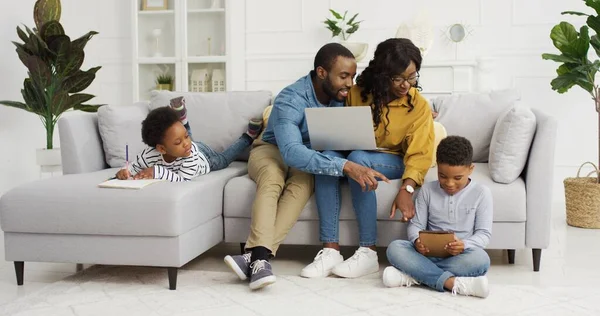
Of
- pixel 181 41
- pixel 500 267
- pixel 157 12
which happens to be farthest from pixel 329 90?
pixel 157 12

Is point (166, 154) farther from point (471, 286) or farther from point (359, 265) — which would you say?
point (471, 286)

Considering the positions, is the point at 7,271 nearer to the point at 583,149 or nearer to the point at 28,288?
the point at 28,288

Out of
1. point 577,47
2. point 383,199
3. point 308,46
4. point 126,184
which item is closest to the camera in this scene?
point 126,184

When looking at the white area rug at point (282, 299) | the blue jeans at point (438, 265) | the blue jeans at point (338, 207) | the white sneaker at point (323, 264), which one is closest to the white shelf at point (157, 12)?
the blue jeans at point (338, 207)

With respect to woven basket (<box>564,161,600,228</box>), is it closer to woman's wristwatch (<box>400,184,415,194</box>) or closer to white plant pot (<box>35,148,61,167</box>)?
woman's wristwatch (<box>400,184,415,194</box>)

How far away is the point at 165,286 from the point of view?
274cm

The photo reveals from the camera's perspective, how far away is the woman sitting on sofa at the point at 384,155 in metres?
2.86

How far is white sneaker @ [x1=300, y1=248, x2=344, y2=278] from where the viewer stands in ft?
9.30

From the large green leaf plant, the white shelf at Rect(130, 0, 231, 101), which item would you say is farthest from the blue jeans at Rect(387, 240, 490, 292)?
the white shelf at Rect(130, 0, 231, 101)

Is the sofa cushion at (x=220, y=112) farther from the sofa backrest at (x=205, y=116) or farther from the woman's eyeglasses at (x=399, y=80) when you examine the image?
the woman's eyeglasses at (x=399, y=80)

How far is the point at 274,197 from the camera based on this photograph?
2879 millimetres

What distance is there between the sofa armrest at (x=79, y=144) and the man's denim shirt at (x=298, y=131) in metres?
0.88

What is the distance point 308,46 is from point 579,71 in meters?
2.26

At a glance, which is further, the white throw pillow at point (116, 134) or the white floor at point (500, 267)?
the white throw pillow at point (116, 134)
